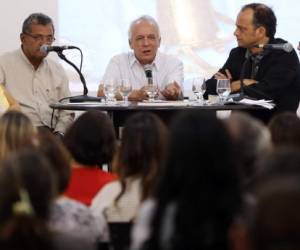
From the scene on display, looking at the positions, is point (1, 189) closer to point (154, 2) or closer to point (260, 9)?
point (260, 9)

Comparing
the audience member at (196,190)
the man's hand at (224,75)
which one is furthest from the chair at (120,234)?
the man's hand at (224,75)

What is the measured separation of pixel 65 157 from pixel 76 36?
424 cm

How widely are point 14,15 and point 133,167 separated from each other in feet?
13.3

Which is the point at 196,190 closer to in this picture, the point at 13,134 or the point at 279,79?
the point at 13,134

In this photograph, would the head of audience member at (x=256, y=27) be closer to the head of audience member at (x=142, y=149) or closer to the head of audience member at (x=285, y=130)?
the head of audience member at (x=285, y=130)

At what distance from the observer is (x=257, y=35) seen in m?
5.09

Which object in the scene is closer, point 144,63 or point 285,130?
point 285,130

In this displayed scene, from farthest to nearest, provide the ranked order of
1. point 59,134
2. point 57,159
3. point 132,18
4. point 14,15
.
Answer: point 132,18 < point 14,15 < point 59,134 < point 57,159

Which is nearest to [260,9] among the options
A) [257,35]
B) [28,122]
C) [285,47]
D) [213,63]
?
[257,35]

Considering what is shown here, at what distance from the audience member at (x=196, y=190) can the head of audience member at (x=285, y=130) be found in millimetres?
1081

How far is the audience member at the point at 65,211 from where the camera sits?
2.10 metres

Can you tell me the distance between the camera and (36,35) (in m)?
5.17

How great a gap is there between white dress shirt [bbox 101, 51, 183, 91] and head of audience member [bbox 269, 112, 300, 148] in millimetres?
2266

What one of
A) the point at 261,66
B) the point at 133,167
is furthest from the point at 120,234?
the point at 261,66
